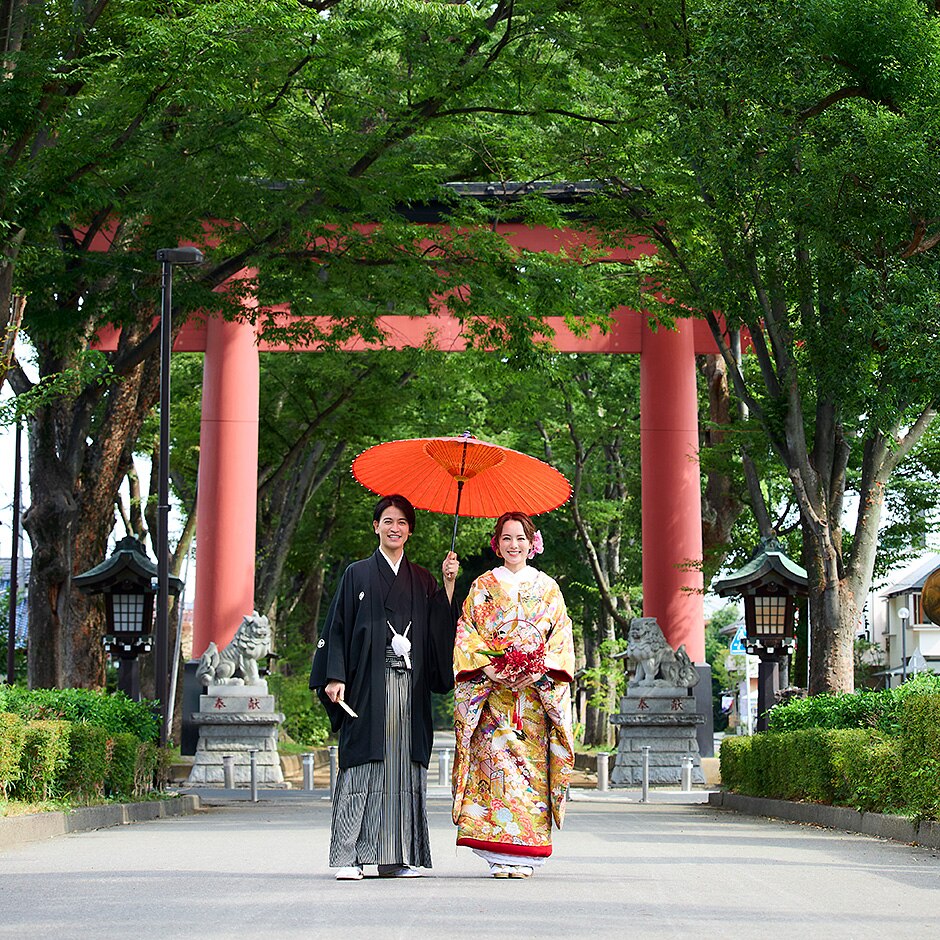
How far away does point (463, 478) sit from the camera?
8508mm

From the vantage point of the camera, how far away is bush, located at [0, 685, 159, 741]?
41.0 ft

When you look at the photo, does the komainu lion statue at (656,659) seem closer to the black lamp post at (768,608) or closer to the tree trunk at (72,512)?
the black lamp post at (768,608)

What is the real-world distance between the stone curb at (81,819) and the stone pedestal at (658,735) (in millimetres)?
9265

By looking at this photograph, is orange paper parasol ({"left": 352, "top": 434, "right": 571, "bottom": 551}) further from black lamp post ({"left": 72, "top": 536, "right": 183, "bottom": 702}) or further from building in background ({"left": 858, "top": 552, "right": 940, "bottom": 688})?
building in background ({"left": 858, "top": 552, "right": 940, "bottom": 688})

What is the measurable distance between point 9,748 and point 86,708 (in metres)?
3.13

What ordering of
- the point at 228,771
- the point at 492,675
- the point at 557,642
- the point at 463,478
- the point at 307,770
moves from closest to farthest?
1. the point at 492,675
2. the point at 557,642
3. the point at 463,478
4. the point at 307,770
5. the point at 228,771

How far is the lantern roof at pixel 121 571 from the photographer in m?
17.6

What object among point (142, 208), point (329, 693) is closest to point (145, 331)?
point (142, 208)

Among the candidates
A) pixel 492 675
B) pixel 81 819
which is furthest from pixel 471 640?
pixel 81 819

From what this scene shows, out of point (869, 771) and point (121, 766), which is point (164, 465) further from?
point (869, 771)

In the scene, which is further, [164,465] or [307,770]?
[307,770]

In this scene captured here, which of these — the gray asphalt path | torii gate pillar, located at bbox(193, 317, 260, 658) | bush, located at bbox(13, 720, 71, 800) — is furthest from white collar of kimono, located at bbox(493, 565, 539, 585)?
torii gate pillar, located at bbox(193, 317, 260, 658)

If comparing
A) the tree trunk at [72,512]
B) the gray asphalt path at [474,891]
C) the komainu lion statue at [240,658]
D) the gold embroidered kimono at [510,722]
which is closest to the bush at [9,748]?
the gray asphalt path at [474,891]

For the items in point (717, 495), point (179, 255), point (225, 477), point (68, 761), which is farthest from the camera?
point (717, 495)
